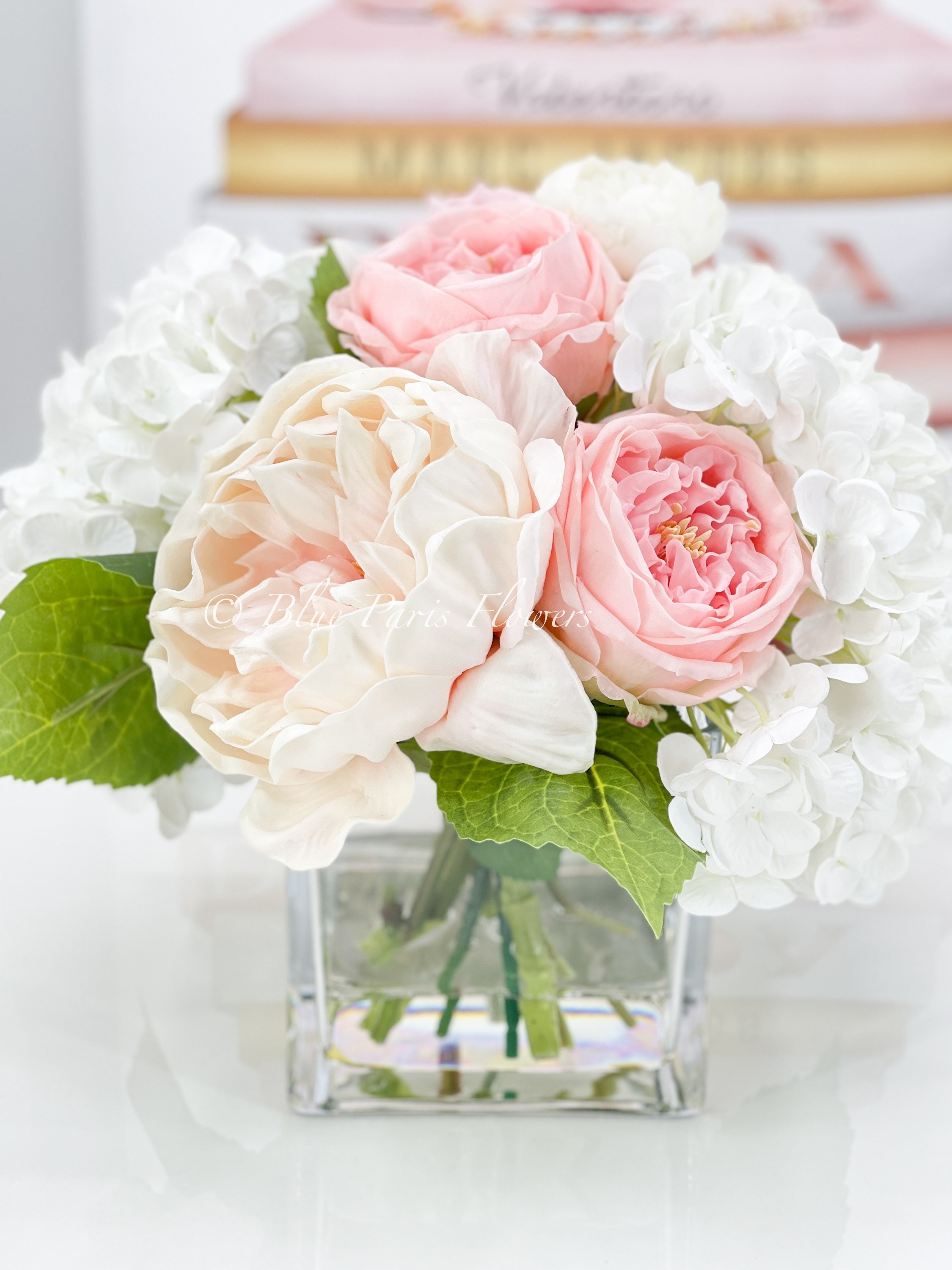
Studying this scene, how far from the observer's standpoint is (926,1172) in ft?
1.49

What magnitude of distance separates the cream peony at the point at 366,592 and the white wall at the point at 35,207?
143 cm

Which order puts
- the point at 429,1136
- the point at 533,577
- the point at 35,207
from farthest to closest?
1. the point at 35,207
2. the point at 429,1136
3. the point at 533,577

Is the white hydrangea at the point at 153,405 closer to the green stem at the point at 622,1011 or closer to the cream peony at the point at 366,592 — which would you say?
the cream peony at the point at 366,592

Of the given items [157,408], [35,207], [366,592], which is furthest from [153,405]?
[35,207]

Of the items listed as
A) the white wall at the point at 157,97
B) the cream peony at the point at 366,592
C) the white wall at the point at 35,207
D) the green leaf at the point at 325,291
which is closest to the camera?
the cream peony at the point at 366,592

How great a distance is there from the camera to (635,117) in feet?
5.79

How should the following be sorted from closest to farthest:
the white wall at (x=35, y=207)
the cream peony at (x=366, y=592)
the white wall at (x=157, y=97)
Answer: the cream peony at (x=366, y=592), the white wall at (x=35, y=207), the white wall at (x=157, y=97)

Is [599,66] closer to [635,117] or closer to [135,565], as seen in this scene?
[635,117]

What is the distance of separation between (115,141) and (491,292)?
5.13 ft

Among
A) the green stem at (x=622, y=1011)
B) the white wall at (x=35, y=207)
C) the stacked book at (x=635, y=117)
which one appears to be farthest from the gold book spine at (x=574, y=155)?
the green stem at (x=622, y=1011)

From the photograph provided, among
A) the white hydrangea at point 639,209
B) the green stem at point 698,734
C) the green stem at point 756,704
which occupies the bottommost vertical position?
the green stem at point 698,734

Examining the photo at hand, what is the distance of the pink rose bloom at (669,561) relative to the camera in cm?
36

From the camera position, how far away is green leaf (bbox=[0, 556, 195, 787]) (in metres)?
0.41

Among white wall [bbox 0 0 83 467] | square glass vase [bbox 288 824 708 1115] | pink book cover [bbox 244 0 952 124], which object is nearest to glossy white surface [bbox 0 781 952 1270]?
square glass vase [bbox 288 824 708 1115]
